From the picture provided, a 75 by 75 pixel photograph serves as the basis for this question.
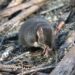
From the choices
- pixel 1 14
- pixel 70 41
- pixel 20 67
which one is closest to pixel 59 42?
pixel 70 41

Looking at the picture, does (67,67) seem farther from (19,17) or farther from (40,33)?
(19,17)

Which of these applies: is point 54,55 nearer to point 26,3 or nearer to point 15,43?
point 15,43

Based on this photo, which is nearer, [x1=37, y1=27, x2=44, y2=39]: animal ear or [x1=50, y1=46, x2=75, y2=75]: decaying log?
[x1=50, y1=46, x2=75, y2=75]: decaying log

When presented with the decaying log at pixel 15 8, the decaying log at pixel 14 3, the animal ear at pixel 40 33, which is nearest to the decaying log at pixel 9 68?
the animal ear at pixel 40 33

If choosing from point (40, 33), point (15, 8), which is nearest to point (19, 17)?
point (15, 8)

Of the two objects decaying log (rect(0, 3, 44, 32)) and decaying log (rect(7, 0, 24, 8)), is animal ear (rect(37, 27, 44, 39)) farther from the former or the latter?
decaying log (rect(7, 0, 24, 8))

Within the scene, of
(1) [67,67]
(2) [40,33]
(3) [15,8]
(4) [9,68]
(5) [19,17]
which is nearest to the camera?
(1) [67,67]

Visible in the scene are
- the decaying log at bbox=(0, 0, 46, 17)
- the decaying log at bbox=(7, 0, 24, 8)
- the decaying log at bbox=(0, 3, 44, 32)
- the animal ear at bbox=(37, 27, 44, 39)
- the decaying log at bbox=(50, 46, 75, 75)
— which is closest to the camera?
the decaying log at bbox=(50, 46, 75, 75)

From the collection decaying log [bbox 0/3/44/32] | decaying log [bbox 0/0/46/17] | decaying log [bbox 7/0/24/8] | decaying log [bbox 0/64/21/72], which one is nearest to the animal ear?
decaying log [bbox 0/64/21/72]

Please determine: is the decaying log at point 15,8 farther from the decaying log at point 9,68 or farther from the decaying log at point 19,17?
the decaying log at point 9,68

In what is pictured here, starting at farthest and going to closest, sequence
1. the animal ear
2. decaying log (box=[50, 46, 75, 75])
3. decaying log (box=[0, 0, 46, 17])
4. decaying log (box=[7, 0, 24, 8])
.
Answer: decaying log (box=[7, 0, 24, 8]) → decaying log (box=[0, 0, 46, 17]) → the animal ear → decaying log (box=[50, 46, 75, 75])

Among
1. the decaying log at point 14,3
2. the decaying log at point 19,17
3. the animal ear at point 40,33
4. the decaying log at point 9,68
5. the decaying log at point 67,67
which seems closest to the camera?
the decaying log at point 67,67

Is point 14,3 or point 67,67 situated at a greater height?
point 14,3
